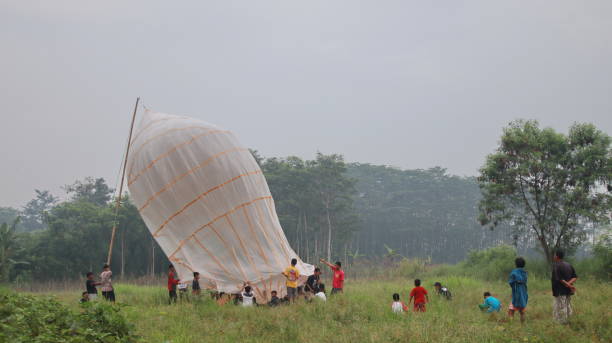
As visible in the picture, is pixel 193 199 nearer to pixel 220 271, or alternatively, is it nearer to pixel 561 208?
pixel 220 271

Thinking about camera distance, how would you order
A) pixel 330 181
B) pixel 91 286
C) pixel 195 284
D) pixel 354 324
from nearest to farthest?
pixel 354 324
pixel 91 286
pixel 195 284
pixel 330 181

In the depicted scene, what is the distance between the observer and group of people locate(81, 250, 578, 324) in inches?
391

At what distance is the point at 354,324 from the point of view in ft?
32.9

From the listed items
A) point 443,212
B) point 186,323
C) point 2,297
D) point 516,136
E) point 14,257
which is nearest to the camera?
point 2,297

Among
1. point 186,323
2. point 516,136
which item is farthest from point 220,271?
point 516,136

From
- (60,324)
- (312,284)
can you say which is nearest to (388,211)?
(312,284)

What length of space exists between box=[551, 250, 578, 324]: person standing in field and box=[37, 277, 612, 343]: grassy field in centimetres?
21

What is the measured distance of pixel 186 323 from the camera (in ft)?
32.9

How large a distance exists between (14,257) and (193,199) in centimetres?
2576

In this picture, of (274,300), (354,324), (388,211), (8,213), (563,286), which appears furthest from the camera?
(8,213)

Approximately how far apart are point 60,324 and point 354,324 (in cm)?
534

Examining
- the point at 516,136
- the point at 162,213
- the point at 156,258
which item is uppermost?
the point at 516,136

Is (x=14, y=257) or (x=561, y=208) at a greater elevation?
(x=561, y=208)

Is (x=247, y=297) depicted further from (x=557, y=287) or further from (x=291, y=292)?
(x=557, y=287)
